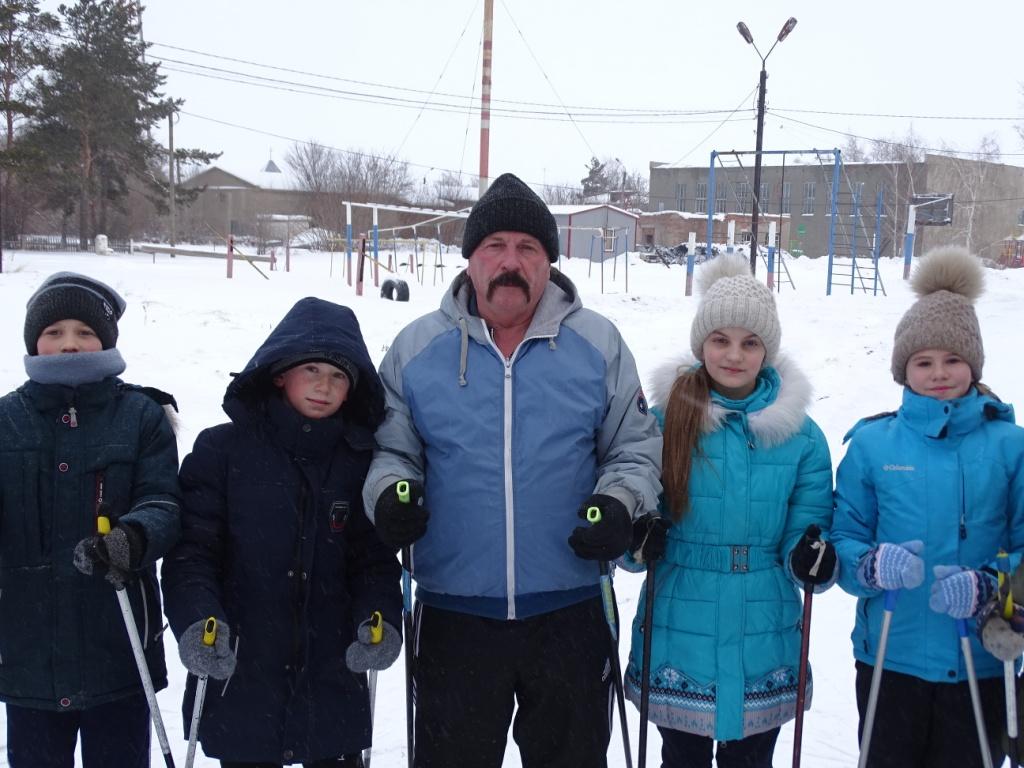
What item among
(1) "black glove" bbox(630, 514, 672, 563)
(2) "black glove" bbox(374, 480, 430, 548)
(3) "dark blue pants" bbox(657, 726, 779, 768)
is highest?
(2) "black glove" bbox(374, 480, 430, 548)

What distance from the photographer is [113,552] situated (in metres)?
2.21

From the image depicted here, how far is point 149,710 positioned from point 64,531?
627 mm

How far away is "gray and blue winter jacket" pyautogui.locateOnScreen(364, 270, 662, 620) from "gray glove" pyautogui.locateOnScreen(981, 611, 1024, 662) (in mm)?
977

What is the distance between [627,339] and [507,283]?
1066 centimetres

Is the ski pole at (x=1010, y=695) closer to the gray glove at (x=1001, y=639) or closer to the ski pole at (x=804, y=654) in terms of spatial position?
the gray glove at (x=1001, y=639)

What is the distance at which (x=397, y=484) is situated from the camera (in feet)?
7.41

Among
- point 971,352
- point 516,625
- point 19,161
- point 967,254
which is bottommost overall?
point 516,625

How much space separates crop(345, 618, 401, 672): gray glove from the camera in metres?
2.36

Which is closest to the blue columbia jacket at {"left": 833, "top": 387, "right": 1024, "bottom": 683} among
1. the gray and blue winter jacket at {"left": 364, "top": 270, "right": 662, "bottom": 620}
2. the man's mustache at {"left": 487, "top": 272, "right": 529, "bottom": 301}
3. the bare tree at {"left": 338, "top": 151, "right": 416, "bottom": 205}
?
the gray and blue winter jacket at {"left": 364, "top": 270, "right": 662, "bottom": 620}

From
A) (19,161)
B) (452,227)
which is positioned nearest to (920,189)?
(452,227)

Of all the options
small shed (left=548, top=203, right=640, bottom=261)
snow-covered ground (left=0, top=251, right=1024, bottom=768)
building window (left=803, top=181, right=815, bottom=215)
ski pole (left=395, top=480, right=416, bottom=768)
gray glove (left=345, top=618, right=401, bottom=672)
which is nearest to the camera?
gray glove (left=345, top=618, right=401, bottom=672)

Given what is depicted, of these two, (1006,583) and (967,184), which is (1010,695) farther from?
(967,184)

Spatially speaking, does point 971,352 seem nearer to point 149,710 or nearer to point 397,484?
point 397,484

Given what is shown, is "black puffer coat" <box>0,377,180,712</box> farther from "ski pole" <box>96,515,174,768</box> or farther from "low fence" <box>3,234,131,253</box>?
"low fence" <box>3,234,131,253</box>
